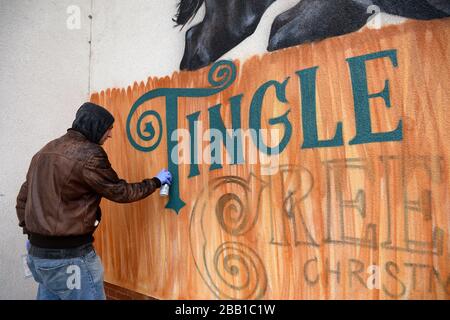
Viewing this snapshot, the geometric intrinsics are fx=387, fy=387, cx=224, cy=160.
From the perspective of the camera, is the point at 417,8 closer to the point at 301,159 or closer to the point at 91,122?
the point at 301,159

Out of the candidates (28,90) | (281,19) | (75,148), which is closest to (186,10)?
(281,19)


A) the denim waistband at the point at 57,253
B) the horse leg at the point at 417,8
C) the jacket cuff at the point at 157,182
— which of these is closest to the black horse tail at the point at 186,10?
the jacket cuff at the point at 157,182

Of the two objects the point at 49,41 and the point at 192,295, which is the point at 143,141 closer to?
the point at 192,295

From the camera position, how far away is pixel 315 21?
7.35 feet

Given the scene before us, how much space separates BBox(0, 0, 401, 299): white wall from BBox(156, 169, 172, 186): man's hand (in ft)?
3.31

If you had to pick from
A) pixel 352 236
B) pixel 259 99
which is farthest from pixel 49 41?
pixel 352 236

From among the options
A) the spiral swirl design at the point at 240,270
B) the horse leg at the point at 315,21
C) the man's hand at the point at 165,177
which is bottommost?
the spiral swirl design at the point at 240,270

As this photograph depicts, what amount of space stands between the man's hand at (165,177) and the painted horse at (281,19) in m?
0.80

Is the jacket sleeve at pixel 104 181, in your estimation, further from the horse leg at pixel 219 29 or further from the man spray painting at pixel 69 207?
the horse leg at pixel 219 29

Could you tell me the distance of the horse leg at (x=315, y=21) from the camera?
6.93 feet

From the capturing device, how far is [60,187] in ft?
7.32

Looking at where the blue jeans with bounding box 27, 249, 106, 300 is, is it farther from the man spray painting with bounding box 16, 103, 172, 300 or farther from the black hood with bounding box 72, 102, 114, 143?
the black hood with bounding box 72, 102, 114, 143

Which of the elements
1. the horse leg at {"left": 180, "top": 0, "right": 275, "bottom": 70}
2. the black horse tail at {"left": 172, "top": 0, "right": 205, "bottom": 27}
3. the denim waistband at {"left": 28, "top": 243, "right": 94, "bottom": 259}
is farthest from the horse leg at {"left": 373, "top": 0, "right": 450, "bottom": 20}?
the denim waistband at {"left": 28, "top": 243, "right": 94, "bottom": 259}

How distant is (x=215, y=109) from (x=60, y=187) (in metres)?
1.13
